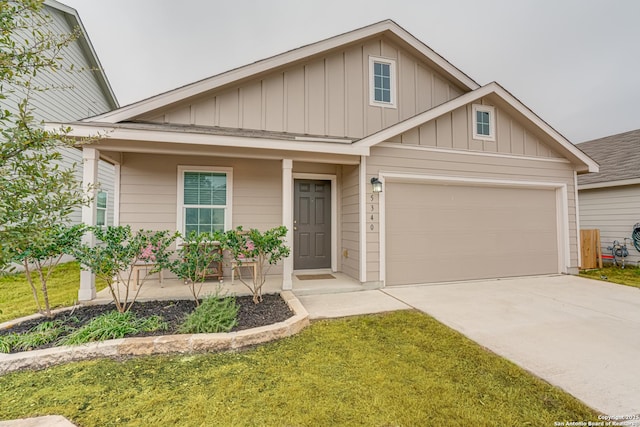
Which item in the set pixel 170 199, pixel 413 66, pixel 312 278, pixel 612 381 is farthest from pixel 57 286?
pixel 413 66

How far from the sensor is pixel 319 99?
6.34 m

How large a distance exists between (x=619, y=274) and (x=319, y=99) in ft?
27.7

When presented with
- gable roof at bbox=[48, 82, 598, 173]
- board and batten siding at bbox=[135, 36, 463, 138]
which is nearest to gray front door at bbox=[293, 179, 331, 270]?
board and batten siding at bbox=[135, 36, 463, 138]

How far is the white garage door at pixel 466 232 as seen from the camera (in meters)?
5.59

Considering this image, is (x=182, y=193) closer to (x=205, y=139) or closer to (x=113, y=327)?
(x=205, y=139)

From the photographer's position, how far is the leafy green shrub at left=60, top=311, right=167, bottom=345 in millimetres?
2893

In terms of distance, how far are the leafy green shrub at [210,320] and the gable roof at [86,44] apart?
735cm

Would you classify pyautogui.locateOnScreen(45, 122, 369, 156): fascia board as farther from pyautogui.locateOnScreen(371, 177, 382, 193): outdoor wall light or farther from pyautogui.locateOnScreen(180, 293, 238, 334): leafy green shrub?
pyautogui.locateOnScreen(180, 293, 238, 334): leafy green shrub

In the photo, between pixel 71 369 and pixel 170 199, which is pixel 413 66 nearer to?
pixel 170 199

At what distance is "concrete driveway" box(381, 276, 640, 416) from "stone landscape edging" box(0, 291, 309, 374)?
7.80ft

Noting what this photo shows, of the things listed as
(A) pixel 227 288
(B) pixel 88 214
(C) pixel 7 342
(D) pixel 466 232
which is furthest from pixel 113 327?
(D) pixel 466 232

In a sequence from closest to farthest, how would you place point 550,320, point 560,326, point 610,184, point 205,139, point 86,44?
point 560,326 < point 550,320 < point 205,139 < point 610,184 < point 86,44

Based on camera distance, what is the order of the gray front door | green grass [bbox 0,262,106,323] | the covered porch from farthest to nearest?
the gray front door
the covered porch
green grass [bbox 0,262,106,323]

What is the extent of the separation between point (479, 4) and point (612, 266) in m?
10.4
